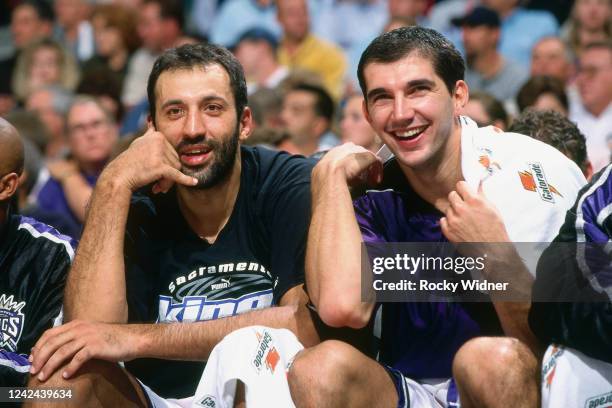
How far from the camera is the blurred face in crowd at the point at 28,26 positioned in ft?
36.5

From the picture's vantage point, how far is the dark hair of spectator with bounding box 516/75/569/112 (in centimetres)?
665

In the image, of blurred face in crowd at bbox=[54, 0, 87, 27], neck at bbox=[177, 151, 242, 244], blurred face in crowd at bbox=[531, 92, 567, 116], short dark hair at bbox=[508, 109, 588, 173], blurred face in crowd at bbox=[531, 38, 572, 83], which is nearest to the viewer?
neck at bbox=[177, 151, 242, 244]

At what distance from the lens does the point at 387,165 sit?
4.05 m

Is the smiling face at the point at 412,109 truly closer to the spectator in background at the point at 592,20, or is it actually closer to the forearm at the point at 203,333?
the forearm at the point at 203,333

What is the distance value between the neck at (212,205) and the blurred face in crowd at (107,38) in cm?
Answer: 638

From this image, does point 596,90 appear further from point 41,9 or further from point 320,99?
point 41,9

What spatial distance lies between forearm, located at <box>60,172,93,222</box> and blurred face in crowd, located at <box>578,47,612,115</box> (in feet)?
11.5

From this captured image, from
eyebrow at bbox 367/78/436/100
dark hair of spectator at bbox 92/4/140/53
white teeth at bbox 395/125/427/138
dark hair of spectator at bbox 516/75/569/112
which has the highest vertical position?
dark hair of spectator at bbox 92/4/140/53

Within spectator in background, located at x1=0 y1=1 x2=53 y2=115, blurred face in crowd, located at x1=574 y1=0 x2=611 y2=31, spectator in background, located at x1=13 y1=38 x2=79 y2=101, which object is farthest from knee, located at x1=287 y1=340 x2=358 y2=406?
spectator in background, located at x1=0 y1=1 x2=53 y2=115

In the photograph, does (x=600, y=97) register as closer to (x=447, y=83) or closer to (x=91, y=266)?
(x=447, y=83)

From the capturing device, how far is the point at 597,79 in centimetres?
741

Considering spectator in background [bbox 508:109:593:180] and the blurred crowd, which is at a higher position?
the blurred crowd

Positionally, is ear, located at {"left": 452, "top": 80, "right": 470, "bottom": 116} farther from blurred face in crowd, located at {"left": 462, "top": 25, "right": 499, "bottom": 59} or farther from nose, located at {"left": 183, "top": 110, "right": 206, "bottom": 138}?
blurred face in crowd, located at {"left": 462, "top": 25, "right": 499, "bottom": 59}

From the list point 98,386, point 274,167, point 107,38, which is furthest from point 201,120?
point 107,38
